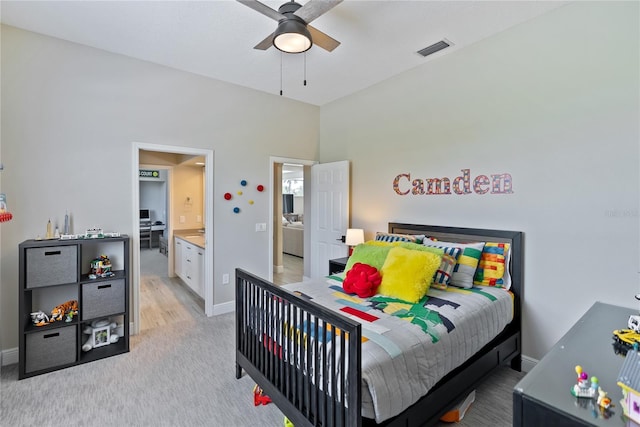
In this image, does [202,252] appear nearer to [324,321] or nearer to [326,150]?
[326,150]

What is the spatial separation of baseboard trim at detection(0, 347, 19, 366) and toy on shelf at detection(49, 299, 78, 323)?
1.48ft

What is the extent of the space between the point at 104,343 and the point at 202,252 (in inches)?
57.8

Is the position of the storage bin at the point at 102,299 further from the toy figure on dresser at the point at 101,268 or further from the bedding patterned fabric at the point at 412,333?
the bedding patterned fabric at the point at 412,333

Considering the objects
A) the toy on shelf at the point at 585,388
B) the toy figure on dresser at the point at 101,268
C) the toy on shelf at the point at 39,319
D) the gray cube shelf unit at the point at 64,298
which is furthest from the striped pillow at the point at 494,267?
the toy on shelf at the point at 39,319

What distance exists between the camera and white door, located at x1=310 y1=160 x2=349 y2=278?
4.29 metres

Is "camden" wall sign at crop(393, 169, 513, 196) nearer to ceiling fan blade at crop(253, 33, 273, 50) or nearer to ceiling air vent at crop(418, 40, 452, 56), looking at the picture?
ceiling air vent at crop(418, 40, 452, 56)

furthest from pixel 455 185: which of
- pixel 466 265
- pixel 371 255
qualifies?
pixel 371 255

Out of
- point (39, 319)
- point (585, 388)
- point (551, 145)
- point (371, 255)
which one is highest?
point (551, 145)

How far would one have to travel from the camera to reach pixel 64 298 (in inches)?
113

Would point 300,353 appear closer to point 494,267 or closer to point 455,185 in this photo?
point 494,267

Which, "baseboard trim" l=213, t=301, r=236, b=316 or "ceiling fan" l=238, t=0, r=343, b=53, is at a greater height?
"ceiling fan" l=238, t=0, r=343, b=53

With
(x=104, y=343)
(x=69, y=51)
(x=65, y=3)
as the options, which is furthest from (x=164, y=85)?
(x=104, y=343)

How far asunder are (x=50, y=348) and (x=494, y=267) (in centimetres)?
400

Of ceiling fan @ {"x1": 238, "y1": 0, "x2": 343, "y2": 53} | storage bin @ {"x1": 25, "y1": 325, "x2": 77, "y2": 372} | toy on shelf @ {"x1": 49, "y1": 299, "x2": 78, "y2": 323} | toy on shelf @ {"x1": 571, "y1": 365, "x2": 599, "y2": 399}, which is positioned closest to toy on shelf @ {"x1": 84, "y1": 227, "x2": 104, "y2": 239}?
toy on shelf @ {"x1": 49, "y1": 299, "x2": 78, "y2": 323}
